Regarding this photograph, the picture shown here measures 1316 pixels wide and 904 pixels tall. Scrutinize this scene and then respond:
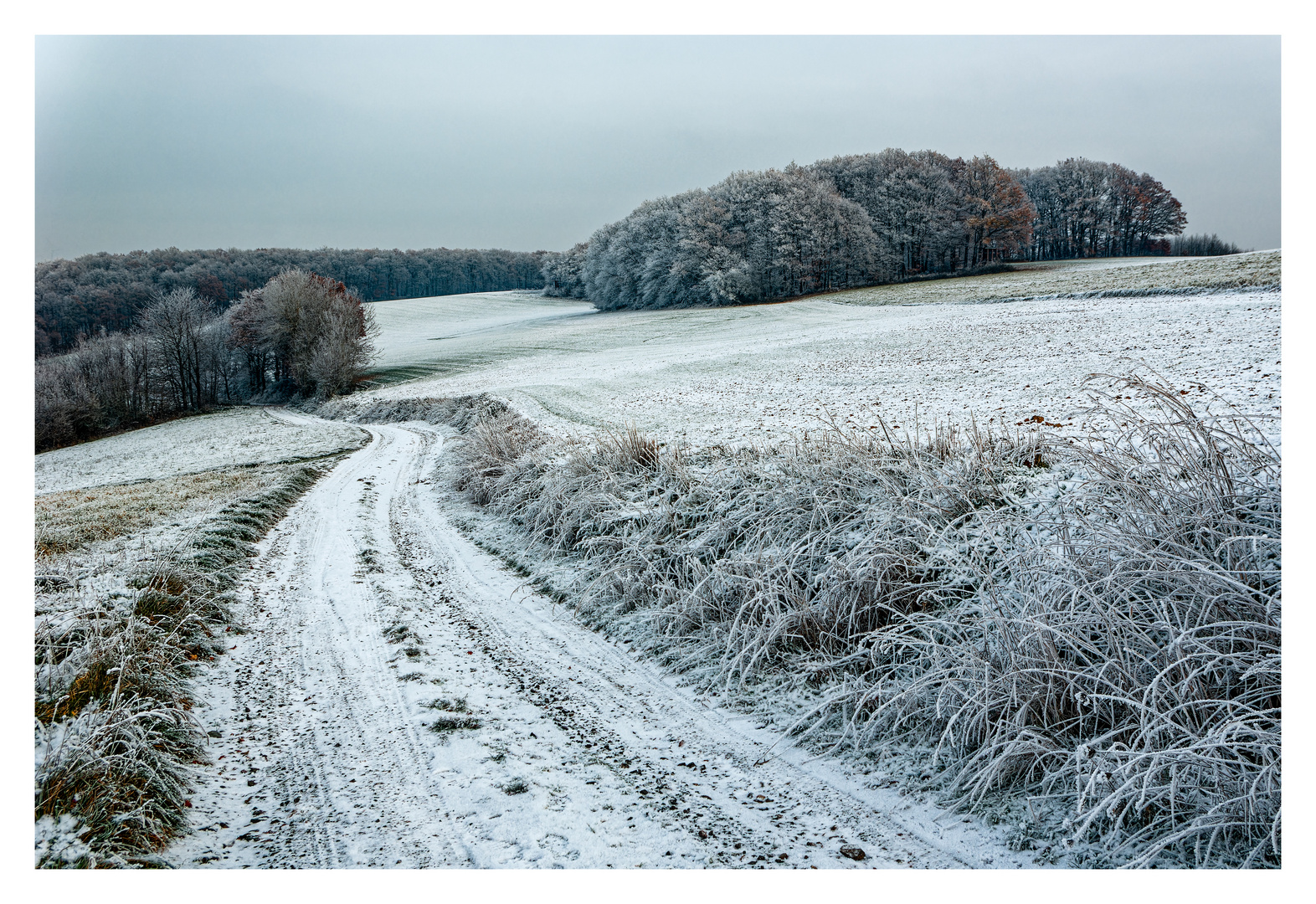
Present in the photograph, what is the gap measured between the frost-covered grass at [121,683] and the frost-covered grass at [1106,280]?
12.3 meters

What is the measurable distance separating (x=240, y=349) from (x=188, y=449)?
19.3 meters

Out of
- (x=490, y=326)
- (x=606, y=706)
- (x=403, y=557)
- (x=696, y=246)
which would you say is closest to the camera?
(x=606, y=706)

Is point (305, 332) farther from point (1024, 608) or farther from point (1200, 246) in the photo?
point (1024, 608)

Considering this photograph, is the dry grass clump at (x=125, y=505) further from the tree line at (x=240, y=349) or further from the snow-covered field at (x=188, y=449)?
the tree line at (x=240, y=349)

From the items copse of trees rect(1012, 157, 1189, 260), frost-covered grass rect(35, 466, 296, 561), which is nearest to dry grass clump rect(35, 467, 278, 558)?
frost-covered grass rect(35, 466, 296, 561)

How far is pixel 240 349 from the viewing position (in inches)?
1344

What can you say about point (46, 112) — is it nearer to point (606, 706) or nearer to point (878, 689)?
point (606, 706)

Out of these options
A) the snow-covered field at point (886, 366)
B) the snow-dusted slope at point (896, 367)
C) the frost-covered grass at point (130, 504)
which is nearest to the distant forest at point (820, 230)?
the snow-covered field at point (886, 366)

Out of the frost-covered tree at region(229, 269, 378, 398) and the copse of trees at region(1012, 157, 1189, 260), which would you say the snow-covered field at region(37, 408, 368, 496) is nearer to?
the frost-covered tree at region(229, 269, 378, 398)

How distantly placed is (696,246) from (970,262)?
50.7 feet

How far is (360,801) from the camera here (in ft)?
9.32

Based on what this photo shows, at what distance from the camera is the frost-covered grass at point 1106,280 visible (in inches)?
610

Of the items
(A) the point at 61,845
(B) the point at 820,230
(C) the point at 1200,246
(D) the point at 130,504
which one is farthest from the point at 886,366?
(B) the point at 820,230
